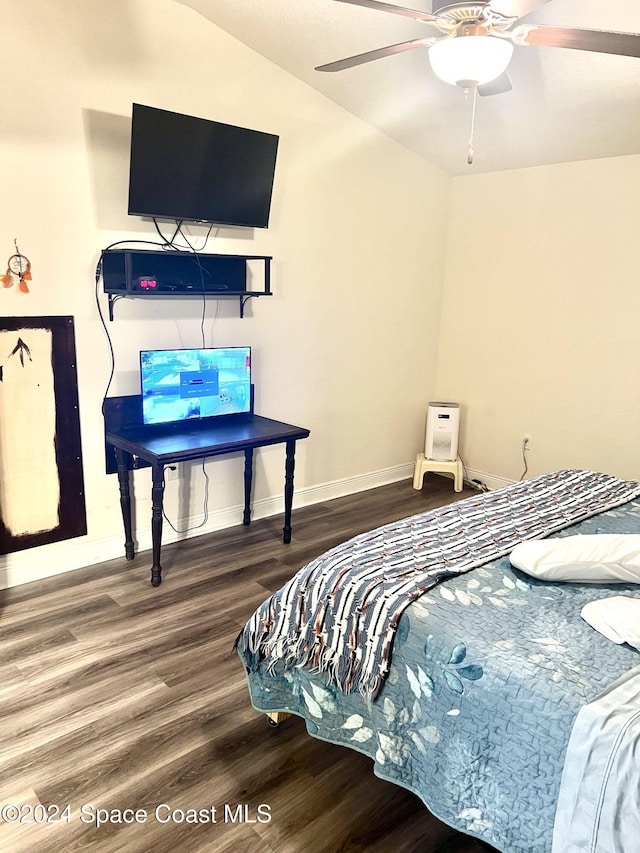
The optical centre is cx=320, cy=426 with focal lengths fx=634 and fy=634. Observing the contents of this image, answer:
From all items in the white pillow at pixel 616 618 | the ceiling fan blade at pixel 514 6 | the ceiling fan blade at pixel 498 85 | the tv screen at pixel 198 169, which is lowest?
the white pillow at pixel 616 618

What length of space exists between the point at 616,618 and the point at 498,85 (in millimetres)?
2166

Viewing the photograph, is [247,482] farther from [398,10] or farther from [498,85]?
[398,10]

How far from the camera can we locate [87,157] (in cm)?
298

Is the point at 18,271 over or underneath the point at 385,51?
underneath

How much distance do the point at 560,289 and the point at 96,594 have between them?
3423 mm

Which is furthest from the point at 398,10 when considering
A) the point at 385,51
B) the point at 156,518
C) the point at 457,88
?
the point at 156,518

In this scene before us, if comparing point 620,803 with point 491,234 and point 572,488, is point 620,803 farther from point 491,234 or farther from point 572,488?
point 491,234

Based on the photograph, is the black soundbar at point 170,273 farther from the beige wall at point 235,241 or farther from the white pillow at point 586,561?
the white pillow at point 586,561

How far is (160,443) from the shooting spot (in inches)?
121

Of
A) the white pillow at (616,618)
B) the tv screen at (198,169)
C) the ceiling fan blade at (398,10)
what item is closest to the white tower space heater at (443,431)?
the tv screen at (198,169)

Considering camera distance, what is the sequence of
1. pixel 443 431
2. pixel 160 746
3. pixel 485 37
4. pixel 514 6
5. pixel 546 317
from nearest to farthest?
pixel 514 6, pixel 485 37, pixel 160 746, pixel 546 317, pixel 443 431

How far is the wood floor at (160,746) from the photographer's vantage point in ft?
5.85

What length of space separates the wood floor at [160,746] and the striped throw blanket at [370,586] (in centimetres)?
33

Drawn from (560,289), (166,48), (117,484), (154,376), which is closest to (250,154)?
(166,48)
